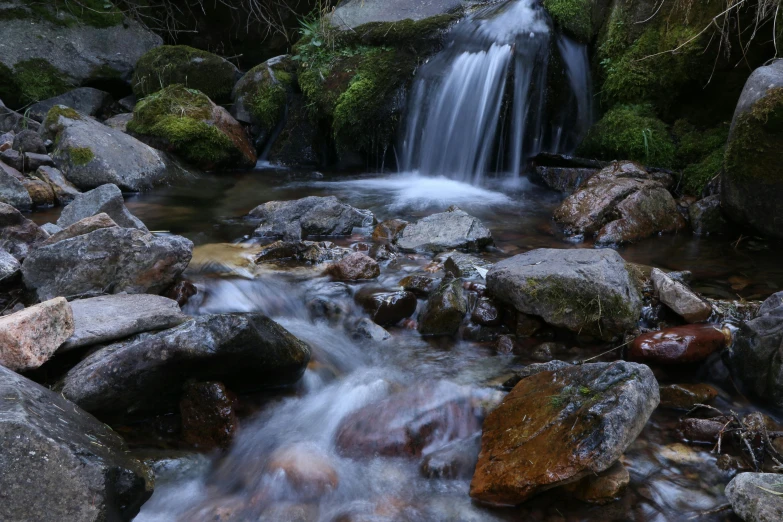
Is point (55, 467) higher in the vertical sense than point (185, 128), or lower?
lower

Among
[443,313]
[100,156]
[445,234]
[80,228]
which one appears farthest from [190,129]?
[443,313]

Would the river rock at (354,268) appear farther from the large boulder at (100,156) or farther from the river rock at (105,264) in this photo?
the large boulder at (100,156)

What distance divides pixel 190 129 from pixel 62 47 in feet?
12.6

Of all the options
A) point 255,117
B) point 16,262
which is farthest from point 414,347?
point 255,117

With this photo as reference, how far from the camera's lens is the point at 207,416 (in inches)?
112

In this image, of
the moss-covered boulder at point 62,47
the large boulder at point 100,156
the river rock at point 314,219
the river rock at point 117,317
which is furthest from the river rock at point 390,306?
the moss-covered boulder at point 62,47

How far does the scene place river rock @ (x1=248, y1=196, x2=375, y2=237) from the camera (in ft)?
18.4

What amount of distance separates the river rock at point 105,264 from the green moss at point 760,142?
4.48 meters

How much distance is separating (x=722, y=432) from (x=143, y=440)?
2668mm

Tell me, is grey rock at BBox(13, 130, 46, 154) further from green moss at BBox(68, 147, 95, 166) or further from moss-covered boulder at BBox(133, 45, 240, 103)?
moss-covered boulder at BBox(133, 45, 240, 103)

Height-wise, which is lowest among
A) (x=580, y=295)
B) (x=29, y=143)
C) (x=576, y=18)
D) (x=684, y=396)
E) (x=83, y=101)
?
A: (x=684, y=396)

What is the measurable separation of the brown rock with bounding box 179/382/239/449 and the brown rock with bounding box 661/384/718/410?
2176mm

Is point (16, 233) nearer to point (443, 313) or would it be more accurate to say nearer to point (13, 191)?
→ point (13, 191)

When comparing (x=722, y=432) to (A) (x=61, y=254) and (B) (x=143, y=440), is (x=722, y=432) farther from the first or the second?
(A) (x=61, y=254)
